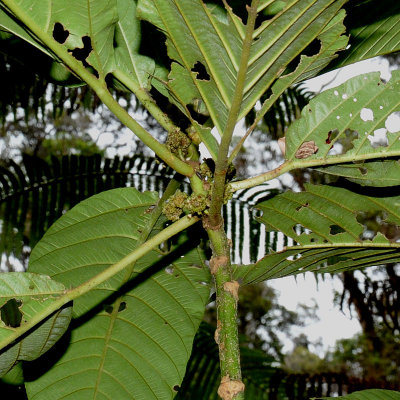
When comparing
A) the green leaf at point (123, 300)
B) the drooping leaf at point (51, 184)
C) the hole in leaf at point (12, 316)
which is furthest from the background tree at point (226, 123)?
the drooping leaf at point (51, 184)

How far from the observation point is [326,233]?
2.76 feet

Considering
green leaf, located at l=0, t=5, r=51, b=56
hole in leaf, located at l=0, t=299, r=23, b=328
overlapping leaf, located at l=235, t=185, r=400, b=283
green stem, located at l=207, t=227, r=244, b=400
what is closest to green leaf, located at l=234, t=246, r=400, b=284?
overlapping leaf, located at l=235, t=185, r=400, b=283

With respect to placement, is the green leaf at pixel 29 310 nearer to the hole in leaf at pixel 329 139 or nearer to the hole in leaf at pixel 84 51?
the hole in leaf at pixel 84 51

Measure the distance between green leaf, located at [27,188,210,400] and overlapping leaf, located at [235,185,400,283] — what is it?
19 centimetres

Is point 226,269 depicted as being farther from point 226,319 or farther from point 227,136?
point 227,136

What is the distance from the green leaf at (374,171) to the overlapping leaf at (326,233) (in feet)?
0.37

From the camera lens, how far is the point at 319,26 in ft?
1.92

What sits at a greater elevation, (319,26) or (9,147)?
(9,147)

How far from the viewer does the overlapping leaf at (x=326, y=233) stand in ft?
2.62

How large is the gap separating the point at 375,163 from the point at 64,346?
2.15 ft

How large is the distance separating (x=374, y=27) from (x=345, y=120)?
170mm

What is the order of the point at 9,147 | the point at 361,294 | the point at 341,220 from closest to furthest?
the point at 341,220
the point at 361,294
the point at 9,147

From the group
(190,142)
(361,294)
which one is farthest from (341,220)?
(361,294)

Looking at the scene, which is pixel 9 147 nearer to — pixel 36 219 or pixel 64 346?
pixel 36 219
